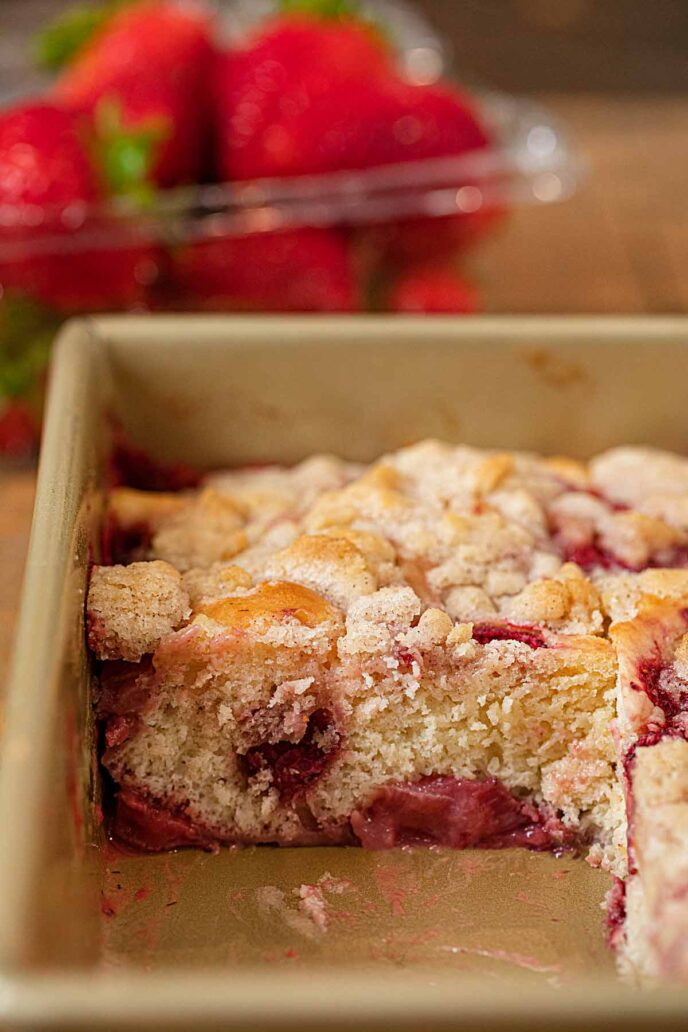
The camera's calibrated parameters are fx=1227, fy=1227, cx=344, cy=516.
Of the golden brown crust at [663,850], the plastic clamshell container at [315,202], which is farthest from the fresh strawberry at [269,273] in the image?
the golden brown crust at [663,850]

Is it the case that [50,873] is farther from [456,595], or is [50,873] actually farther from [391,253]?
[391,253]

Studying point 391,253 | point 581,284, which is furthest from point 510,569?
point 581,284

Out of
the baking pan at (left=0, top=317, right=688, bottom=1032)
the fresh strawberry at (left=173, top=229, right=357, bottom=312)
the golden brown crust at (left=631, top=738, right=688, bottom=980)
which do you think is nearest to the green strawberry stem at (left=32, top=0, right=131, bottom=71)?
the fresh strawberry at (left=173, top=229, right=357, bottom=312)

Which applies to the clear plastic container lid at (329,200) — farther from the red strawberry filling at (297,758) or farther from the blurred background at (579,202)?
the red strawberry filling at (297,758)

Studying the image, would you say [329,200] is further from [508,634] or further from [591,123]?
[591,123]

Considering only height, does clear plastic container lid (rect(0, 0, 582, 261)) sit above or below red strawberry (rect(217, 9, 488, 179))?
below

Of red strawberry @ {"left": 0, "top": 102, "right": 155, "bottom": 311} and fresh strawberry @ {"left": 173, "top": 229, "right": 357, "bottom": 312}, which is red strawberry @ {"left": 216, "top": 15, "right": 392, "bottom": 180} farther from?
red strawberry @ {"left": 0, "top": 102, "right": 155, "bottom": 311}
